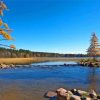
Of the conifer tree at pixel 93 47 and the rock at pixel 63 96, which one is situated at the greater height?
the conifer tree at pixel 93 47

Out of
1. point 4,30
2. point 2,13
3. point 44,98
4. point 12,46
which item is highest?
point 2,13

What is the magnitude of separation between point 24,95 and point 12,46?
977cm

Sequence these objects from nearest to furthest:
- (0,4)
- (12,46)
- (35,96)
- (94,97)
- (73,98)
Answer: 1. (12,46)
2. (0,4)
3. (73,98)
4. (94,97)
5. (35,96)

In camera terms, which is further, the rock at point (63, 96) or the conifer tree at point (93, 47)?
the conifer tree at point (93, 47)

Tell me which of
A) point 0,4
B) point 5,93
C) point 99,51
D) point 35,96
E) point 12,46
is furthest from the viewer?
point 99,51

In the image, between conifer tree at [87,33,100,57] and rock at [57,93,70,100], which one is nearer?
rock at [57,93,70,100]

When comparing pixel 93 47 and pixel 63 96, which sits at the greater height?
pixel 93 47

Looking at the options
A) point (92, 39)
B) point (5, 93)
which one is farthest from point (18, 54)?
point (5, 93)

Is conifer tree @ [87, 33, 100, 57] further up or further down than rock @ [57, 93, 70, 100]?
further up

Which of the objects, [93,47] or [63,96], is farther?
[93,47]

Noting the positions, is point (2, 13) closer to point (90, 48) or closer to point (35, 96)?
point (35, 96)

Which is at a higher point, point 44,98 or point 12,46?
point 12,46

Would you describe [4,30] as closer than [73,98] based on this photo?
Yes

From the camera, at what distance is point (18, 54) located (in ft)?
632
